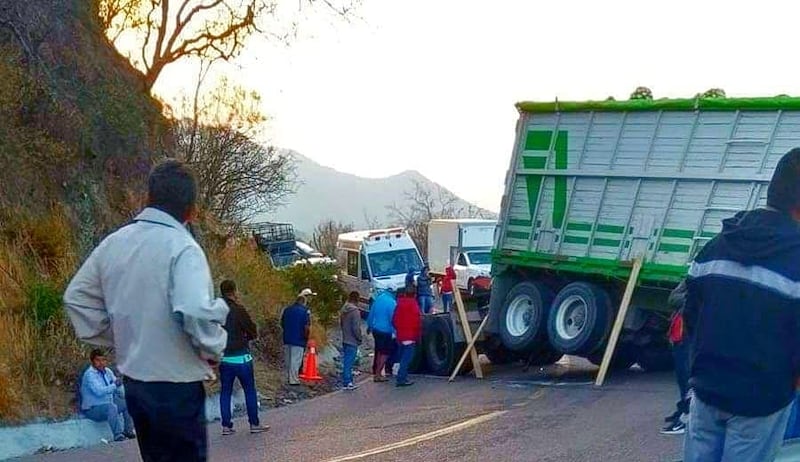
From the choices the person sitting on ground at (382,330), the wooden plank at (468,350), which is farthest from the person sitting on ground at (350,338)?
the wooden plank at (468,350)

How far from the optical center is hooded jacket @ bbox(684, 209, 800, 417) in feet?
15.5

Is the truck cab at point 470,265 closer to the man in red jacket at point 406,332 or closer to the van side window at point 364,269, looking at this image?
the van side window at point 364,269

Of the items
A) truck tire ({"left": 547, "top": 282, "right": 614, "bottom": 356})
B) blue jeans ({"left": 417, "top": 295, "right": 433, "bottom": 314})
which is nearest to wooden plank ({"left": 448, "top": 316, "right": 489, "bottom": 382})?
truck tire ({"left": 547, "top": 282, "right": 614, "bottom": 356})

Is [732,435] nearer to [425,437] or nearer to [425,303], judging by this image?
[425,437]

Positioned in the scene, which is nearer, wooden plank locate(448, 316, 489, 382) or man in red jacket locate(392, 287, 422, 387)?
man in red jacket locate(392, 287, 422, 387)

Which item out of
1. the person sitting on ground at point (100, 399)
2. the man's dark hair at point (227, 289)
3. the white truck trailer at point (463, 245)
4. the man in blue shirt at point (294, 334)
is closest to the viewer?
the man's dark hair at point (227, 289)

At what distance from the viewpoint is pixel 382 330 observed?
19.9 metres

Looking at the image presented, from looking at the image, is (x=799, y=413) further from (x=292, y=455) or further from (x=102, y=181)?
(x=102, y=181)

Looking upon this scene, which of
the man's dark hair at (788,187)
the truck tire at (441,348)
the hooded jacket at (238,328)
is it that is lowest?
the truck tire at (441,348)

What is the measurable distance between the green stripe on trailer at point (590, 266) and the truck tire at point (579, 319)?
1.00 ft

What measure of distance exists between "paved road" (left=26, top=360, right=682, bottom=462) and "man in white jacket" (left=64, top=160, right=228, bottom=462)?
219 inches

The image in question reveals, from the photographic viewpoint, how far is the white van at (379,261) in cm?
3600

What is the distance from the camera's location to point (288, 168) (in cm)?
4094

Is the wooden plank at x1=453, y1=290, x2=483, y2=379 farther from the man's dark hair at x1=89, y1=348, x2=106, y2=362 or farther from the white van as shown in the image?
the white van
